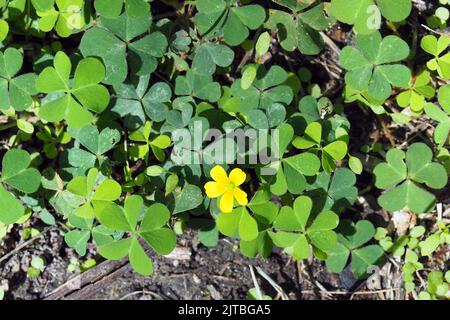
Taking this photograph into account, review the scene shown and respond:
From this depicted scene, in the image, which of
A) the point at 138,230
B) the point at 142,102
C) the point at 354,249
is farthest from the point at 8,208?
the point at 354,249

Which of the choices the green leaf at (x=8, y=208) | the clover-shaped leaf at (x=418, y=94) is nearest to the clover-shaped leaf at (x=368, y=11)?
the clover-shaped leaf at (x=418, y=94)

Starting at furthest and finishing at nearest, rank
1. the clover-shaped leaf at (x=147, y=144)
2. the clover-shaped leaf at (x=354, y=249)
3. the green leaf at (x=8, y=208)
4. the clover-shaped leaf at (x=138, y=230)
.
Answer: the clover-shaped leaf at (x=354, y=249) → the clover-shaped leaf at (x=147, y=144) → the green leaf at (x=8, y=208) → the clover-shaped leaf at (x=138, y=230)

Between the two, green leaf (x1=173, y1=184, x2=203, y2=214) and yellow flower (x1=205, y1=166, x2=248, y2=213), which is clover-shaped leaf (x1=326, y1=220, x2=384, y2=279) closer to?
yellow flower (x1=205, y1=166, x2=248, y2=213)

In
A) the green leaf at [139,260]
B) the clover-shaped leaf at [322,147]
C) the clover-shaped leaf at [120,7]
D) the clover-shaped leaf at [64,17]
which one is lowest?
the green leaf at [139,260]

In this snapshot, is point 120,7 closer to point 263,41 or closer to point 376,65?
point 263,41

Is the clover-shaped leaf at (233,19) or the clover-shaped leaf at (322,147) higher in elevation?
the clover-shaped leaf at (233,19)

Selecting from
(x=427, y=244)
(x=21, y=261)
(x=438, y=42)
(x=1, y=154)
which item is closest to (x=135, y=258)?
(x=21, y=261)

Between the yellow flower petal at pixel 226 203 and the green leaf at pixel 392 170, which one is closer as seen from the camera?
the yellow flower petal at pixel 226 203

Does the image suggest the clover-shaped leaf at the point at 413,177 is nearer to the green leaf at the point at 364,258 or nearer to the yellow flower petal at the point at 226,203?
the green leaf at the point at 364,258
